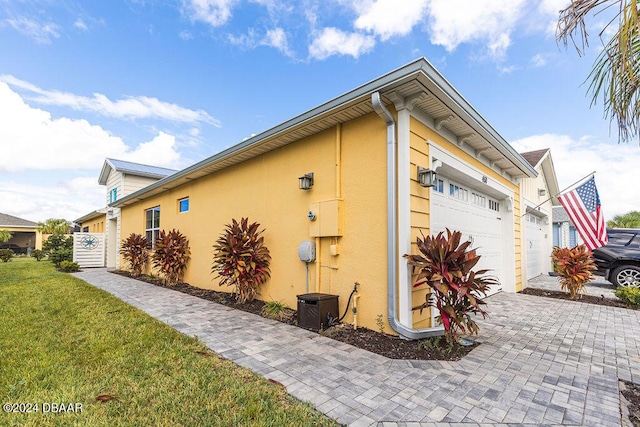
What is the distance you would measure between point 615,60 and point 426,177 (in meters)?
2.08

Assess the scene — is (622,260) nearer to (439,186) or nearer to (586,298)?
(586,298)

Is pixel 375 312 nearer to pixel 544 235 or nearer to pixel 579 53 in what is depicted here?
pixel 579 53

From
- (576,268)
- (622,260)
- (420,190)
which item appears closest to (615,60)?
(420,190)

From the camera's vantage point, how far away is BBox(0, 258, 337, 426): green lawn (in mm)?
2002

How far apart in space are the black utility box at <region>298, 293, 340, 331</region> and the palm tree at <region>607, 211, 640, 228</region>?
21822 millimetres

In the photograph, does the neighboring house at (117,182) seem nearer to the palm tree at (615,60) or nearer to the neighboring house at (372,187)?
the neighboring house at (372,187)

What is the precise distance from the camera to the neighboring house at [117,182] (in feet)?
44.0

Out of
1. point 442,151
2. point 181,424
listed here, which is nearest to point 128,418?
point 181,424

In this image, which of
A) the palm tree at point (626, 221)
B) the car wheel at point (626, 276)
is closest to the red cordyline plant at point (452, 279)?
the car wheel at point (626, 276)

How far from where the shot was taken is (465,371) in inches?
110

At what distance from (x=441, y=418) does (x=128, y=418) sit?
2.13 meters

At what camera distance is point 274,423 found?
1.93 metres

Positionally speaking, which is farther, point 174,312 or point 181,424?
point 174,312

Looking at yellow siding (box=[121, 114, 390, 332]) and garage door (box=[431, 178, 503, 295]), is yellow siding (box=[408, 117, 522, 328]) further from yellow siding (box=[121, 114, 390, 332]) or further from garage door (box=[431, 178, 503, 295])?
garage door (box=[431, 178, 503, 295])
